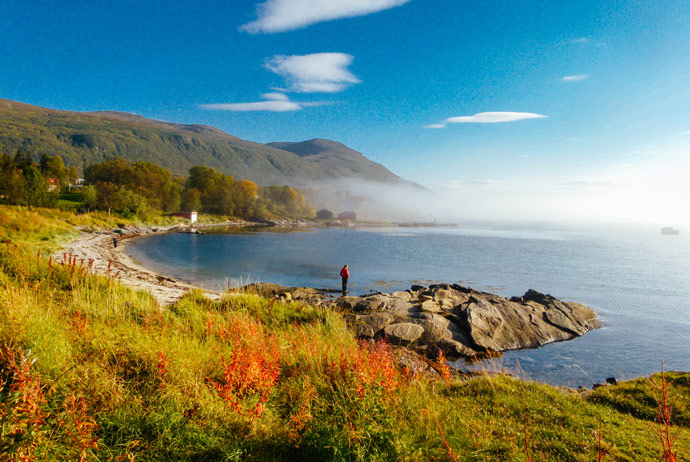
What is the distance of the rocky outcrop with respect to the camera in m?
15.3

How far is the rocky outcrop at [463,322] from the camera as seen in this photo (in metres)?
15.3

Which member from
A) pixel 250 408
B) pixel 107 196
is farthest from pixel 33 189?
pixel 250 408

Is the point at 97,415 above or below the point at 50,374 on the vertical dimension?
below

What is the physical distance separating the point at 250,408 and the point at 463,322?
582 inches

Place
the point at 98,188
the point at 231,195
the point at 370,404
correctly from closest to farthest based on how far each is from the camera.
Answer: the point at 370,404, the point at 98,188, the point at 231,195

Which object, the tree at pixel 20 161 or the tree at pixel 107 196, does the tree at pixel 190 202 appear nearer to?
the tree at pixel 107 196

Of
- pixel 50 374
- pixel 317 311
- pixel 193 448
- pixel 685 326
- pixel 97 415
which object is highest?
pixel 50 374

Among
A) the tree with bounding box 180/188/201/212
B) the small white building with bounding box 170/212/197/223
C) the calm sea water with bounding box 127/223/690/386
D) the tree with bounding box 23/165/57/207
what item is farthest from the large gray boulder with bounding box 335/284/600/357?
the tree with bounding box 180/188/201/212

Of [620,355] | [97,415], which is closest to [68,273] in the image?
[97,415]

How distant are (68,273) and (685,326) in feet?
114

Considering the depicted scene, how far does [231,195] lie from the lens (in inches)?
5049

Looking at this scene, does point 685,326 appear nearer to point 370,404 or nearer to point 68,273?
point 370,404

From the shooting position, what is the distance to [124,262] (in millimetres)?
32375

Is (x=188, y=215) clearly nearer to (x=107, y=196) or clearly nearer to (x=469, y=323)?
(x=107, y=196)
